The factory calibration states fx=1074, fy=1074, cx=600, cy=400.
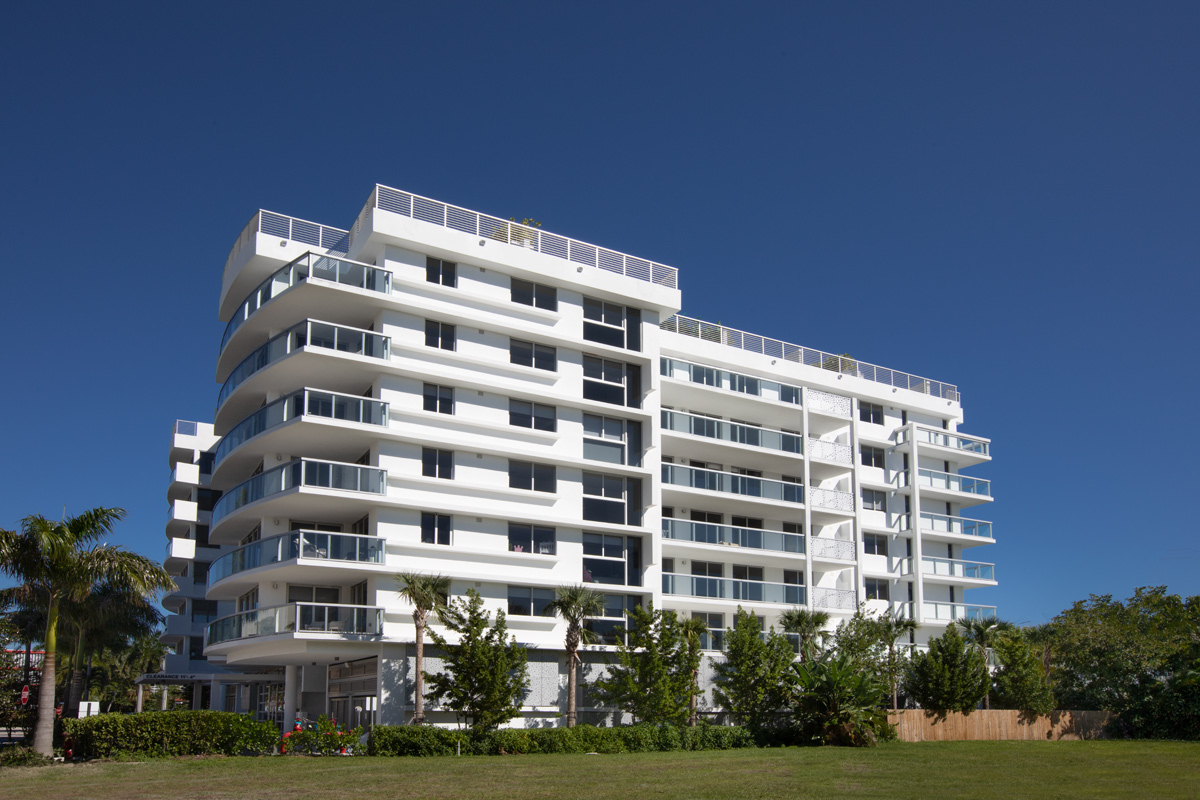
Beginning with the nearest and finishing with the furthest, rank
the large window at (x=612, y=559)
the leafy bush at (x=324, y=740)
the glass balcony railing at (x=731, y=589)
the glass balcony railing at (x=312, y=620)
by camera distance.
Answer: the leafy bush at (x=324, y=740), the glass balcony railing at (x=312, y=620), the large window at (x=612, y=559), the glass balcony railing at (x=731, y=589)

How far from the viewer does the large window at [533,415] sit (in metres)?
41.2

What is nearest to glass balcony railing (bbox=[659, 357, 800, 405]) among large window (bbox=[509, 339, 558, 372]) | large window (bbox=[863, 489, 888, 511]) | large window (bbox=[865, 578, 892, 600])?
large window (bbox=[509, 339, 558, 372])

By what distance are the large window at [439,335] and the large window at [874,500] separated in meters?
25.4

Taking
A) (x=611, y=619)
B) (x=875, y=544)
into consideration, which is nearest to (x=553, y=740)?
(x=611, y=619)

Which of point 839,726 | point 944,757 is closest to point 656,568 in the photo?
point 839,726

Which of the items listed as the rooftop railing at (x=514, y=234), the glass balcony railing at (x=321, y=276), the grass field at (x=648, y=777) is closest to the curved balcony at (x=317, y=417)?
the glass balcony railing at (x=321, y=276)

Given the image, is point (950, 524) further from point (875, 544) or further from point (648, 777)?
point (648, 777)

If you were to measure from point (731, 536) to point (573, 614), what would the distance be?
12344 millimetres

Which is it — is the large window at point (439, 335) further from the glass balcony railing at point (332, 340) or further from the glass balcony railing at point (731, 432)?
the glass balcony railing at point (731, 432)

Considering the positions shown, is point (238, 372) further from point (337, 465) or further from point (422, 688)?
point (422, 688)

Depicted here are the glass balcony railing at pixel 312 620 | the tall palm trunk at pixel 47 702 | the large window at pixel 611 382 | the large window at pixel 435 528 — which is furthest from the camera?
the large window at pixel 611 382

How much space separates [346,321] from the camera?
4022 centimetres

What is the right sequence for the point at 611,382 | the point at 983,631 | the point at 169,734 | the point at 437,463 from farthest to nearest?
the point at 983,631
the point at 611,382
the point at 437,463
the point at 169,734

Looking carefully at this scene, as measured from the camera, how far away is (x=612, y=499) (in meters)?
43.1
